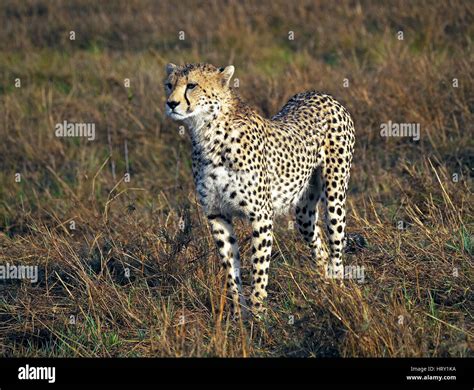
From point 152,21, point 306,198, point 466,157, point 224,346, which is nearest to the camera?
point 224,346

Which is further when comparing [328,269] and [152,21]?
[152,21]

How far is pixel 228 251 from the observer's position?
5.19 metres

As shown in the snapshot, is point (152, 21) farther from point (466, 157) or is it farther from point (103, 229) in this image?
point (103, 229)

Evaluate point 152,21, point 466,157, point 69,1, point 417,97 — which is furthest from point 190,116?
point 69,1

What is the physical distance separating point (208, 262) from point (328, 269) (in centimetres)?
70

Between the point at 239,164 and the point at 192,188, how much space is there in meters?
2.62

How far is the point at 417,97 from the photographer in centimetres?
824

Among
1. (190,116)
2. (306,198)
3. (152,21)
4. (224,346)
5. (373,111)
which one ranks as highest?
(152,21)

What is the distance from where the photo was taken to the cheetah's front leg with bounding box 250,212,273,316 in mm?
5098
